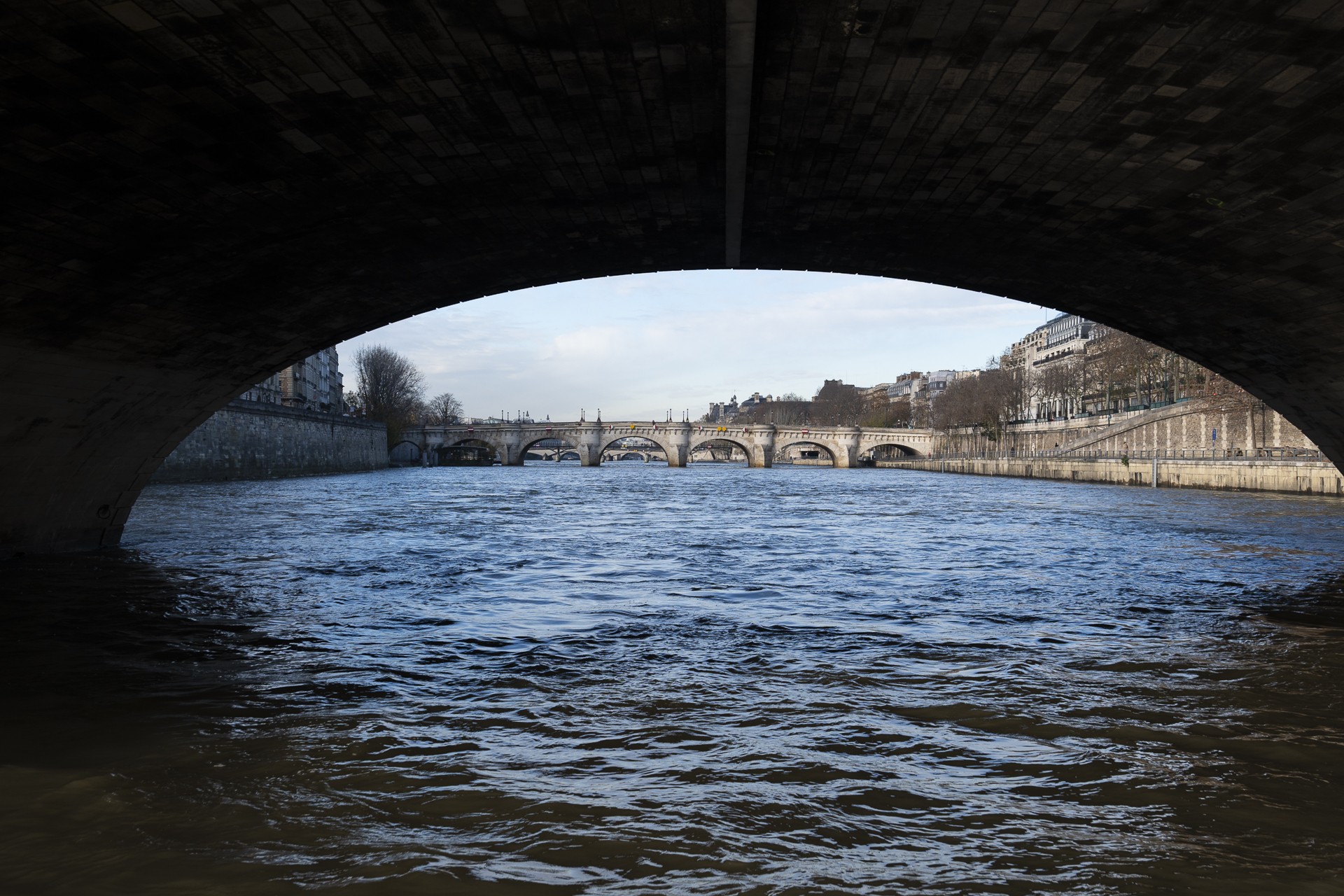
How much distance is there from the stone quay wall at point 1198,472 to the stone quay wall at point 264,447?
152 feet

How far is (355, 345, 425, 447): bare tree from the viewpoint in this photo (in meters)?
104

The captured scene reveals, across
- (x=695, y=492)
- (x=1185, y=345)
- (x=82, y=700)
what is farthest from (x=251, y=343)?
(x=695, y=492)

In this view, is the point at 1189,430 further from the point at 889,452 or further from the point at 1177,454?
the point at 889,452

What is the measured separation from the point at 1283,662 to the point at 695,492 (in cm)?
4315

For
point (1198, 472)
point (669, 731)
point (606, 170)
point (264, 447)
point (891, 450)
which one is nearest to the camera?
point (669, 731)

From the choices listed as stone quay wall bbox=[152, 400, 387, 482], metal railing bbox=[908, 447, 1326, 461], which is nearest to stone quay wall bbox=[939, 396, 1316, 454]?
metal railing bbox=[908, 447, 1326, 461]

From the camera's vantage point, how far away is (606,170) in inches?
502

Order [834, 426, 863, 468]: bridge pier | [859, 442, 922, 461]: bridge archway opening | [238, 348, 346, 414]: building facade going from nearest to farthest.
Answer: [238, 348, 346, 414]: building facade → [834, 426, 863, 468]: bridge pier → [859, 442, 922, 461]: bridge archway opening

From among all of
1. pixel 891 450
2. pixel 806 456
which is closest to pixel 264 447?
pixel 891 450

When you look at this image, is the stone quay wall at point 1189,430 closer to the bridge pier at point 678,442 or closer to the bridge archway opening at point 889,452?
the bridge archway opening at point 889,452

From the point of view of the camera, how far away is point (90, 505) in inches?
748

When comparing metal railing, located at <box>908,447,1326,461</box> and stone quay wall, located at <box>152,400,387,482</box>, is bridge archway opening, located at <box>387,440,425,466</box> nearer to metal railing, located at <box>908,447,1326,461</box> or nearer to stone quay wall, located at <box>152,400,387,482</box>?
stone quay wall, located at <box>152,400,387,482</box>

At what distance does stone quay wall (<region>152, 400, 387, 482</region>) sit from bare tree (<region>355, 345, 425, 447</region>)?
19.3 m

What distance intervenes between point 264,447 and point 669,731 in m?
56.0
